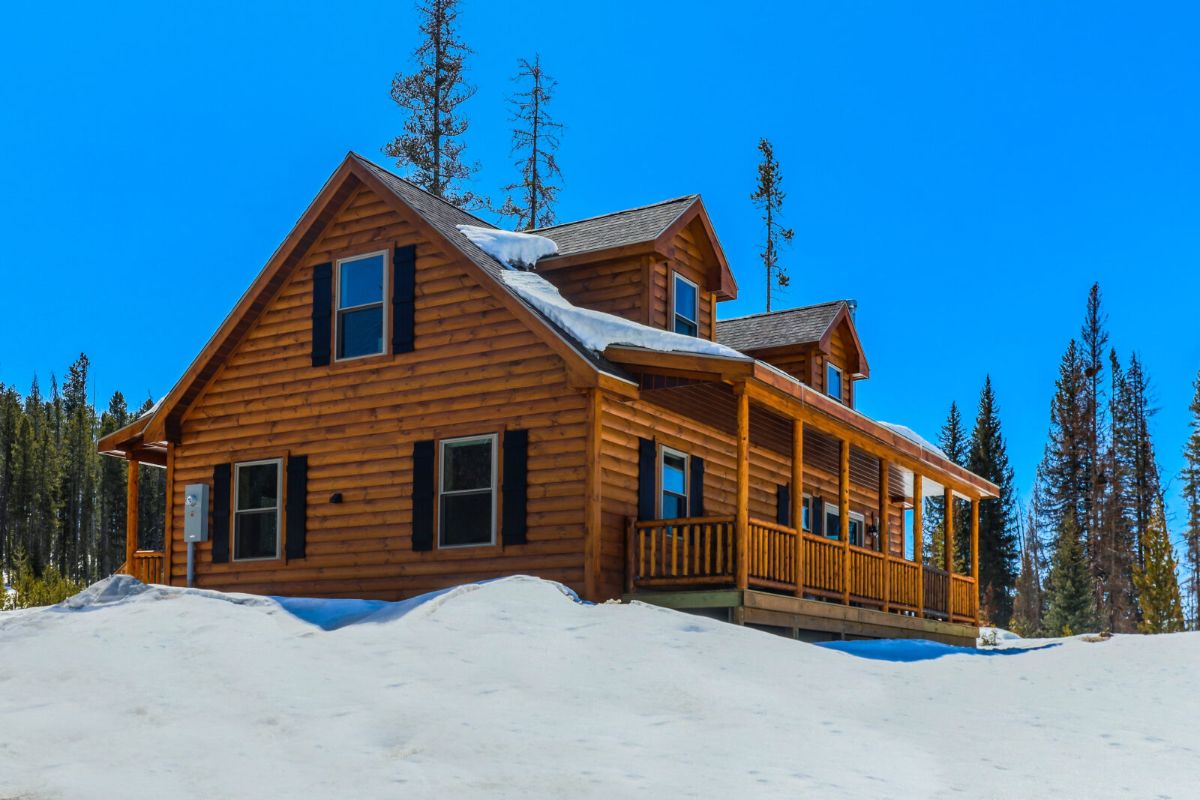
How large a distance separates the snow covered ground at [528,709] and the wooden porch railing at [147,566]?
7107mm

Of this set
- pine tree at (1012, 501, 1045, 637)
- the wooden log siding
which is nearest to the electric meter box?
the wooden log siding

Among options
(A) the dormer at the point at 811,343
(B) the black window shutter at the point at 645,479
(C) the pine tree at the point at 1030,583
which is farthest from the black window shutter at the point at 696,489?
(C) the pine tree at the point at 1030,583

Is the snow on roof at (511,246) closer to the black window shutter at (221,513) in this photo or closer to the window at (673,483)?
the window at (673,483)

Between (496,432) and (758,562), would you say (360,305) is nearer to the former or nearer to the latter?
(496,432)

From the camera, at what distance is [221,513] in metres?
18.5

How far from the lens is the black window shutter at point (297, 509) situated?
17672mm

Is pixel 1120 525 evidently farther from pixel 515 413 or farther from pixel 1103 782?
pixel 1103 782

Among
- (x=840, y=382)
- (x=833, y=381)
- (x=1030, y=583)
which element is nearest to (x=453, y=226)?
(x=833, y=381)

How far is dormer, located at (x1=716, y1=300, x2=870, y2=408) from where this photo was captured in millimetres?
22578

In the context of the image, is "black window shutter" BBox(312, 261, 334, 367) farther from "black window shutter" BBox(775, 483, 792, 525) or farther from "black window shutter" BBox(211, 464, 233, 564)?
"black window shutter" BBox(775, 483, 792, 525)

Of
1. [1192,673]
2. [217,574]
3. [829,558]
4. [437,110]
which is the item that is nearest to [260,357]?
[217,574]

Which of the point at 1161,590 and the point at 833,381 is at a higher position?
the point at 833,381

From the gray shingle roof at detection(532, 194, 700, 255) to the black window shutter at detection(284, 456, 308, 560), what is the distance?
4972 mm

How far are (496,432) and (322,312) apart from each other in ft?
12.3
